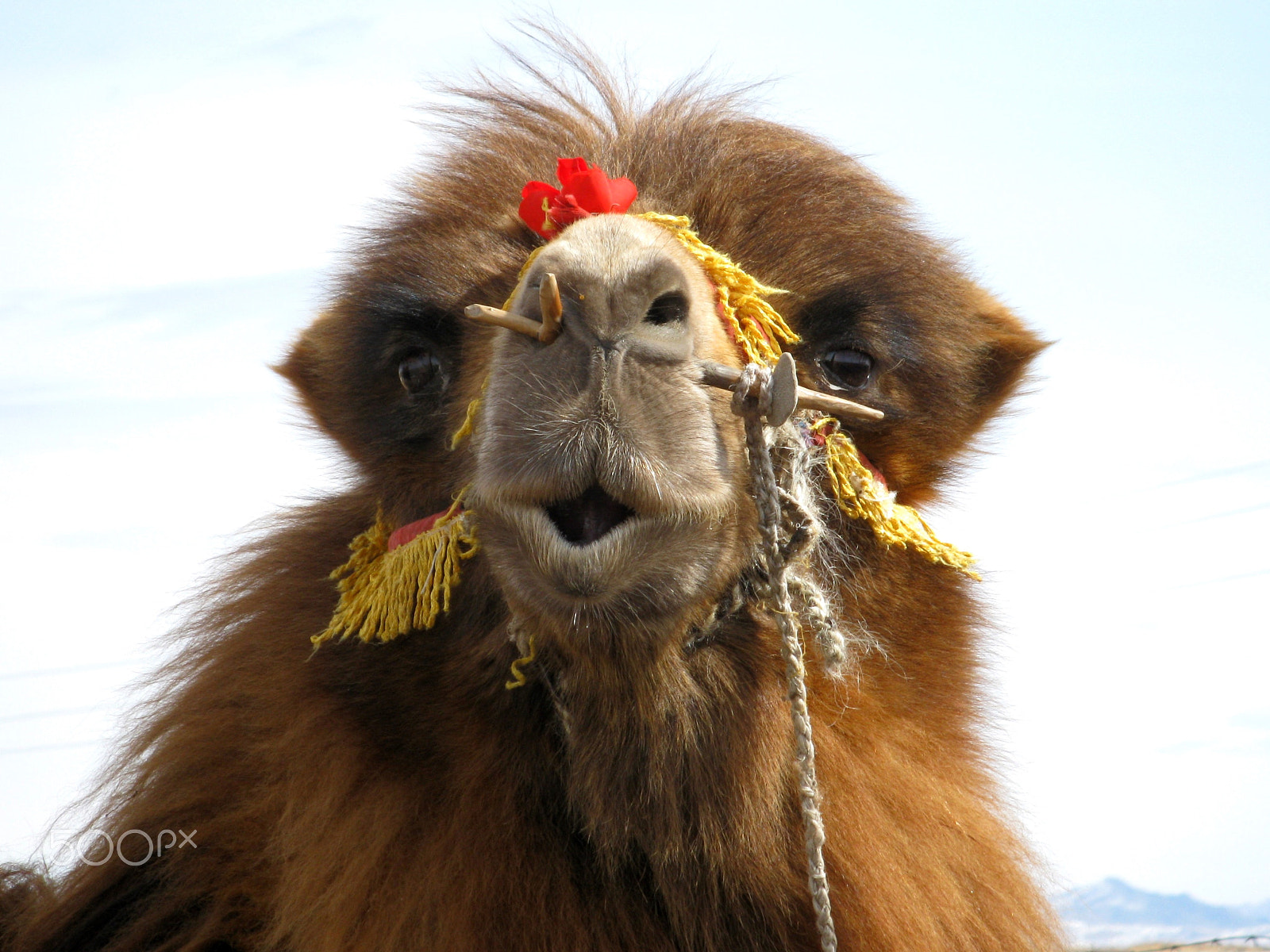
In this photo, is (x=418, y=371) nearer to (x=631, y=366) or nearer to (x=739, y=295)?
(x=739, y=295)

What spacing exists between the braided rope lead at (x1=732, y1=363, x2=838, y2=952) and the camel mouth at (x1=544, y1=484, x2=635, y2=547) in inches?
12.3

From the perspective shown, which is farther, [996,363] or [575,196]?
[996,363]

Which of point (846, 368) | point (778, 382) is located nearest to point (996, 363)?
point (846, 368)

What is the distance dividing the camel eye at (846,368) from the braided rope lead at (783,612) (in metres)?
0.58

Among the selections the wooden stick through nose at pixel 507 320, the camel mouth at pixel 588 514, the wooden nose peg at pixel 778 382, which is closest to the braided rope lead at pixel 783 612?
the wooden nose peg at pixel 778 382

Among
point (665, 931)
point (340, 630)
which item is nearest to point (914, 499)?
point (665, 931)

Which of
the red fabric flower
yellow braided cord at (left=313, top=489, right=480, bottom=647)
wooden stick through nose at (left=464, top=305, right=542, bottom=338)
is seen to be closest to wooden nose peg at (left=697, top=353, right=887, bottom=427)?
wooden stick through nose at (left=464, top=305, right=542, bottom=338)

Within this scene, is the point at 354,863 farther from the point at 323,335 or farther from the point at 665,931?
the point at 323,335

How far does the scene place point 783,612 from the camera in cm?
277

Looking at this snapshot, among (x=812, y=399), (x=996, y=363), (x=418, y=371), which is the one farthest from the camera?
(x=996, y=363)

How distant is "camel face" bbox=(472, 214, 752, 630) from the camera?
2.51 m

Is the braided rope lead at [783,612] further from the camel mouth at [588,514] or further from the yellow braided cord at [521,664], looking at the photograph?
the yellow braided cord at [521,664]

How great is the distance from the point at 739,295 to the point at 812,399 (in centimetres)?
34

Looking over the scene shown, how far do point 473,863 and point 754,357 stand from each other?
1.30m
